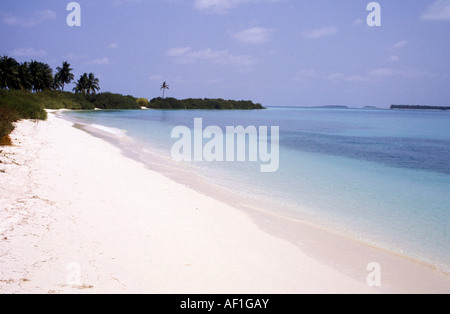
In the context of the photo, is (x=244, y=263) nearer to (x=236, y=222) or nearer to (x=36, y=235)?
(x=236, y=222)

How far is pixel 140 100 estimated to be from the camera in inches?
4845

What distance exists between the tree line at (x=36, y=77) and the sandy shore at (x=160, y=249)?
188 feet

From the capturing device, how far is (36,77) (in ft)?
207

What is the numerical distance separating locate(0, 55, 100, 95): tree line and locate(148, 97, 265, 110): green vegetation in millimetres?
36425

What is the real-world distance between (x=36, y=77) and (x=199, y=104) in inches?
3349

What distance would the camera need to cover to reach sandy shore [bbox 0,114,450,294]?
3506 millimetres

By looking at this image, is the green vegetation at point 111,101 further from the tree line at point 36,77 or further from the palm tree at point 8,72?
the palm tree at point 8,72

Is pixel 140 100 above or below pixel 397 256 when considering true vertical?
above

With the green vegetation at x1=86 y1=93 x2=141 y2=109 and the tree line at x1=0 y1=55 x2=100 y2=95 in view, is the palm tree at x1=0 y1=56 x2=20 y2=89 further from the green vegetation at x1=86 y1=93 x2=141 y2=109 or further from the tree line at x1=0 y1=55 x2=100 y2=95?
the green vegetation at x1=86 y1=93 x2=141 y2=109

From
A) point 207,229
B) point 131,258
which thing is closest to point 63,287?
point 131,258
